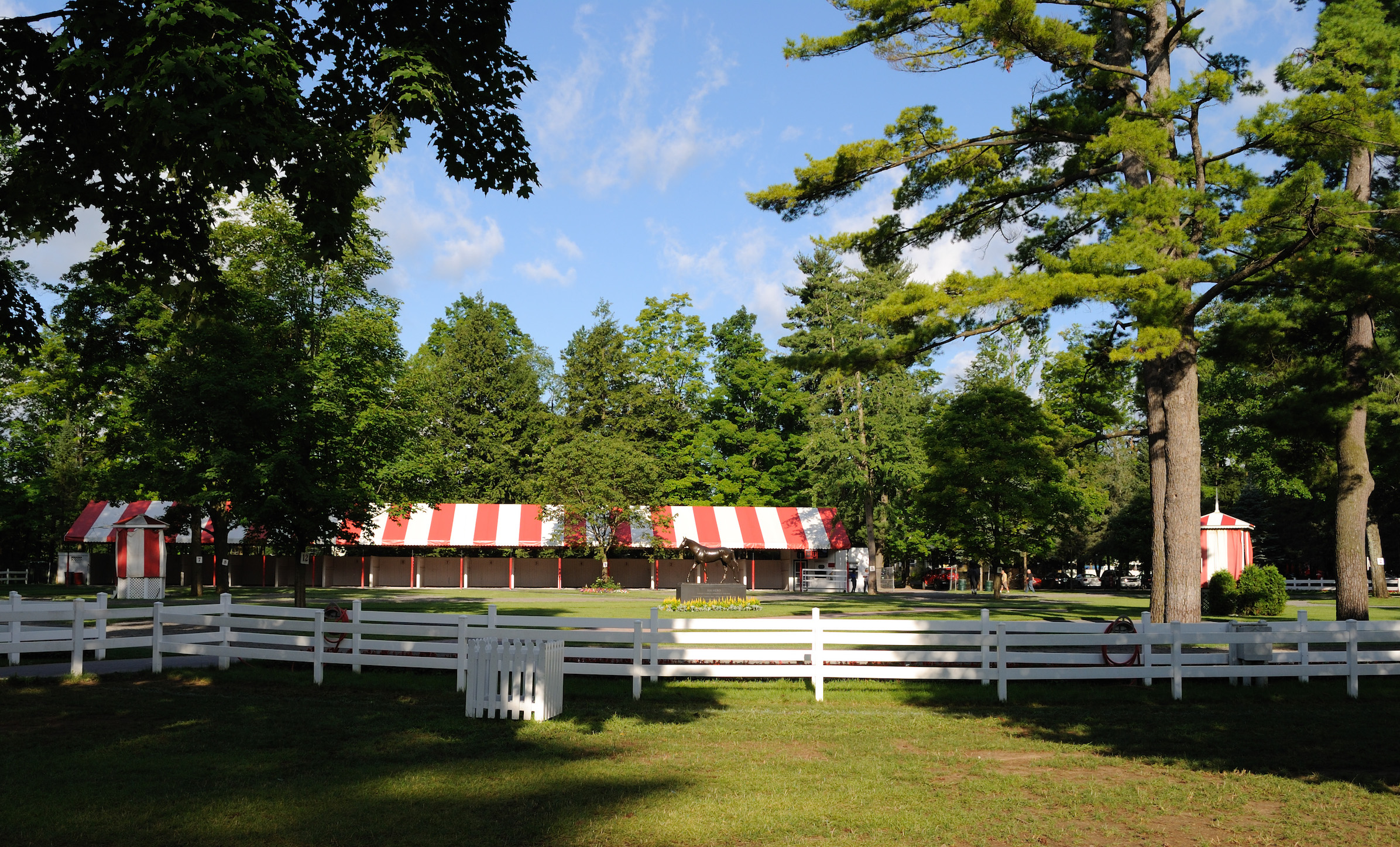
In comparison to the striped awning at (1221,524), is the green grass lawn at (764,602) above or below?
below

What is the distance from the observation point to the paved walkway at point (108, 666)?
14.1m

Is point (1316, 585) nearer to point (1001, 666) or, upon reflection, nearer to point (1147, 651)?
point (1147, 651)

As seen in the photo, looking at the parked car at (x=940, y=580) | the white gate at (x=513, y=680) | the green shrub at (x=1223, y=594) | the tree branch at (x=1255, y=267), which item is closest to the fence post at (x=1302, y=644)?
the tree branch at (x=1255, y=267)

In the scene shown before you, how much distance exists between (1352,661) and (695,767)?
10.5 metres

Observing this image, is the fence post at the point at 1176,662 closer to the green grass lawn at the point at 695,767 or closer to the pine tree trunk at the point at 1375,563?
the green grass lawn at the point at 695,767

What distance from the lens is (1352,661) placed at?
44.4 ft

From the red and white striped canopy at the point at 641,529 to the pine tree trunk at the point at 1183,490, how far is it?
34.1m

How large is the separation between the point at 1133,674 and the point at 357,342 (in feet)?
78.4

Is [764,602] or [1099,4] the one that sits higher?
[1099,4]

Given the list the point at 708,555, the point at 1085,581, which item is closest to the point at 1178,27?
the point at 708,555

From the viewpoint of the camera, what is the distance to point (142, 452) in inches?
1193

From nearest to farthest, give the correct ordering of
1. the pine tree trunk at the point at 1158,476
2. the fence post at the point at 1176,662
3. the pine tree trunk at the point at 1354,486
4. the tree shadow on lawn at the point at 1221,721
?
the tree shadow on lawn at the point at 1221,721
the fence post at the point at 1176,662
the pine tree trunk at the point at 1158,476
the pine tree trunk at the point at 1354,486

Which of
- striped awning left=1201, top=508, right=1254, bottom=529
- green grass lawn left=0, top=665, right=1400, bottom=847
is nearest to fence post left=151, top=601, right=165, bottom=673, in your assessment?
green grass lawn left=0, top=665, right=1400, bottom=847

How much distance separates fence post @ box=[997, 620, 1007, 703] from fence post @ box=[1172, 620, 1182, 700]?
2314 millimetres
